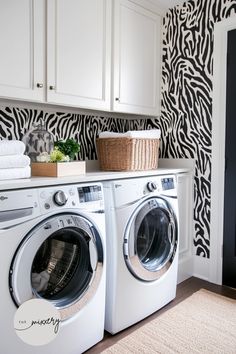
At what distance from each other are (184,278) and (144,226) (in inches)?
32.2

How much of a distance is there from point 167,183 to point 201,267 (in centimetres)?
94

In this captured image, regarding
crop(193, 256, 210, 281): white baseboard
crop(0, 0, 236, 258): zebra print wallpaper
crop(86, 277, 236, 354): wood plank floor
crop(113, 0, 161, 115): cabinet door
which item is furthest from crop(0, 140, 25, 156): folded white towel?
crop(193, 256, 210, 281): white baseboard

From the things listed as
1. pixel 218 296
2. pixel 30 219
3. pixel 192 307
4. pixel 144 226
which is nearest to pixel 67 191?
pixel 30 219

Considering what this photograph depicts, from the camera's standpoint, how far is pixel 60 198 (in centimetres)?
147

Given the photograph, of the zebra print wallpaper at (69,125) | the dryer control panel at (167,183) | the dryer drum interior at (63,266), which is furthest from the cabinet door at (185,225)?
the dryer drum interior at (63,266)

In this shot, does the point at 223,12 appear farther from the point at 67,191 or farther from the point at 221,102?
the point at 67,191

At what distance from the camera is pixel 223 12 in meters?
2.35

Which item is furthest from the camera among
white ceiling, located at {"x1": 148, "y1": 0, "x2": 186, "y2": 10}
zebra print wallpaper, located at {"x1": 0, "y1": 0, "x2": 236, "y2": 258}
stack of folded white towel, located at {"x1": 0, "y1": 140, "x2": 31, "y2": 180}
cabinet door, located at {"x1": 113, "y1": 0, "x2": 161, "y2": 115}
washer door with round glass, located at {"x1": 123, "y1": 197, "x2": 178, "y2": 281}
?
white ceiling, located at {"x1": 148, "y1": 0, "x2": 186, "y2": 10}

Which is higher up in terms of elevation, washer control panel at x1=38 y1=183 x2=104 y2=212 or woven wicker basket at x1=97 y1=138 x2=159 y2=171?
woven wicker basket at x1=97 y1=138 x2=159 y2=171

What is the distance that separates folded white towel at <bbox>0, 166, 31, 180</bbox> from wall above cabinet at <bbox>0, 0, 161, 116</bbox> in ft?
1.46

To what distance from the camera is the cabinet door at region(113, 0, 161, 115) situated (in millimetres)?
2320

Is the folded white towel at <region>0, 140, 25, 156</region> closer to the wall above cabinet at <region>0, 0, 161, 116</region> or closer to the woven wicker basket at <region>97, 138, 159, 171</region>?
the wall above cabinet at <region>0, 0, 161, 116</region>

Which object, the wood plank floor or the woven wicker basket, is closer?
the wood plank floor
